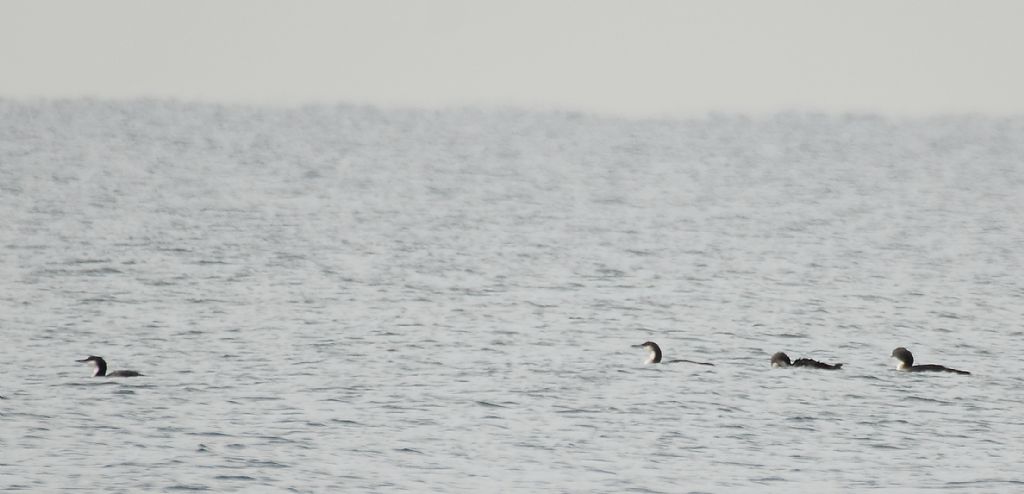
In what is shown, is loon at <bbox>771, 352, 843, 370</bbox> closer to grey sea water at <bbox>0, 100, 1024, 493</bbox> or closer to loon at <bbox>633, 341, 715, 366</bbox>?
grey sea water at <bbox>0, 100, 1024, 493</bbox>

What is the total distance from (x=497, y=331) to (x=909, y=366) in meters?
8.77

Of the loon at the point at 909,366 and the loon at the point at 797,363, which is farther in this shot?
the loon at the point at 797,363

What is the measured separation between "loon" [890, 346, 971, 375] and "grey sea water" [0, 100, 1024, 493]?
234mm

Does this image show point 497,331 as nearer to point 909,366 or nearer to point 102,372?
point 909,366

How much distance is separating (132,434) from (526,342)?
10.7m

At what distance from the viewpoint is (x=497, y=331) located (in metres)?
34.7

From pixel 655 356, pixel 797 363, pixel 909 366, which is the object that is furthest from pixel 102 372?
pixel 909 366

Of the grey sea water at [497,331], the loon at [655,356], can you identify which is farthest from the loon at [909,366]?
the loon at [655,356]

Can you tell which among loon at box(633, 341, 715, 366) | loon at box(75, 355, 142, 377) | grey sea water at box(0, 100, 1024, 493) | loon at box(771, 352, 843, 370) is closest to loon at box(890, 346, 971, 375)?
grey sea water at box(0, 100, 1024, 493)

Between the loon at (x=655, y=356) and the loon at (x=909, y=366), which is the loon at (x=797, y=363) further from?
the loon at (x=655, y=356)

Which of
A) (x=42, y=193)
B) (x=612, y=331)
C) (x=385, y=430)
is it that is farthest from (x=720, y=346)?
(x=42, y=193)

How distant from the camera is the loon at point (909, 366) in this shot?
30.0m

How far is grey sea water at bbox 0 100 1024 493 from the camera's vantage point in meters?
23.2

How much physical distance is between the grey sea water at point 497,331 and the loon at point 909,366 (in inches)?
9.2
